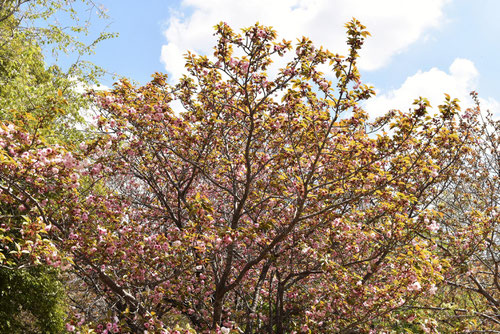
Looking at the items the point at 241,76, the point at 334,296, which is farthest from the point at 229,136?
the point at 334,296

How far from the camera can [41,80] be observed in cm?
1353

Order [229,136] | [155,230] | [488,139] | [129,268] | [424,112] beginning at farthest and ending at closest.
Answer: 1. [488,139]
2. [155,230]
3. [229,136]
4. [129,268]
5. [424,112]

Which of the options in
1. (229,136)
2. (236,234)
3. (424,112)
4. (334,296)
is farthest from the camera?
(229,136)

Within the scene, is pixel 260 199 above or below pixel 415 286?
above

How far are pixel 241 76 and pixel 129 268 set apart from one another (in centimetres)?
337

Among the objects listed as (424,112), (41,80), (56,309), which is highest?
(41,80)

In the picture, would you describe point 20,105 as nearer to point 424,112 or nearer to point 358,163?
point 358,163

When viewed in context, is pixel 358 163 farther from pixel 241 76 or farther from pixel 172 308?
pixel 172 308

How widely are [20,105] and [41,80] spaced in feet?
17.6

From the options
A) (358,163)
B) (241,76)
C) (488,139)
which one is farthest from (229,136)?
(488,139)

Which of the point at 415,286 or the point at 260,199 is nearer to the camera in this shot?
the point at 415,286

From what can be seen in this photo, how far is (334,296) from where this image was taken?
5.14m

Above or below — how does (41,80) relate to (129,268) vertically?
above

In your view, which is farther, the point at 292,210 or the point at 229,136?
the point at 229,136
